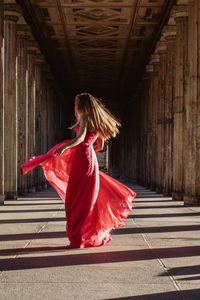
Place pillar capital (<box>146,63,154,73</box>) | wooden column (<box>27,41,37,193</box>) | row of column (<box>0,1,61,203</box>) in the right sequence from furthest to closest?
pillar capital (<box>146,63,154,73</box>) → wooden column (<box>27,41,37,193</box>) → row of column (<box>0,1,61,203</box>)

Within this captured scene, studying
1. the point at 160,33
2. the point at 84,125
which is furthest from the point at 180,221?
the point at 160,33

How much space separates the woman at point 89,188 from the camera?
272 inches

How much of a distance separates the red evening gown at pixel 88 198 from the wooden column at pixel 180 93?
34.7ft

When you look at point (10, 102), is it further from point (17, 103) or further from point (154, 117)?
point (154, 117)

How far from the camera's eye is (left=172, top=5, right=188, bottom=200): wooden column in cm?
1734

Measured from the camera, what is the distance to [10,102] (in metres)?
17.6

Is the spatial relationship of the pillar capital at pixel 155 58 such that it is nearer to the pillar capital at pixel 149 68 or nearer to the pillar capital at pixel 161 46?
the pillar capital at pixel 149 68

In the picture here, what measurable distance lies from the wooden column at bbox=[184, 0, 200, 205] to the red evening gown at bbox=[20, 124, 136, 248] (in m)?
7.95

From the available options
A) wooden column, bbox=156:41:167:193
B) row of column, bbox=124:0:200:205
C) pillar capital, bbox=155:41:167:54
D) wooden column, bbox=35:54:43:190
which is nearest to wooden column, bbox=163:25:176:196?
row of column, bbox=124:0:200:205

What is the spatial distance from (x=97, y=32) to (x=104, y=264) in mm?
19375

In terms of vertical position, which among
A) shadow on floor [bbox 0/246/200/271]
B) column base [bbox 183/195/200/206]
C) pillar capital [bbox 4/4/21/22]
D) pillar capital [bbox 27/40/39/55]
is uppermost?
pillar capital [bbox 4/4/21/22]

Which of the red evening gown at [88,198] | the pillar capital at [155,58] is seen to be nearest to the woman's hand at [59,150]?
the red evening gown at [88,198]

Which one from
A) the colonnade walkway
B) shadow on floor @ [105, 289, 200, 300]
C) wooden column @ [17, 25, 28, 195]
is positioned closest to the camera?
shadow on floor @ [105, 289, 200, 300]

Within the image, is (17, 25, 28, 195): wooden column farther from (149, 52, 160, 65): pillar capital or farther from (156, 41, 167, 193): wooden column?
(149, 52, 160, 65): pillar capital
